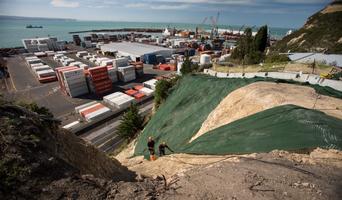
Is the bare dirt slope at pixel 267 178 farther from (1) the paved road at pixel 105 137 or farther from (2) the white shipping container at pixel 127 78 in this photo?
(2) the white shipping container at pixel 127 78

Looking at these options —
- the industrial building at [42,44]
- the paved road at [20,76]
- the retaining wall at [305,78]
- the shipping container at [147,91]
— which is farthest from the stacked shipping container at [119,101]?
the industrial building at [42,44]

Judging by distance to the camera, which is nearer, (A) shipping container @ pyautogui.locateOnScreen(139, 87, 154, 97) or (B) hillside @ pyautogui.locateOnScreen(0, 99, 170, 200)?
(B) hillside @ pyautogui.locateOnScreen(0, 99, 170, 200)

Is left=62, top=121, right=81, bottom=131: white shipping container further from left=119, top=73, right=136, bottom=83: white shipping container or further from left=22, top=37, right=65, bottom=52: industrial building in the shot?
left=22, top=37, right=65, bottom=52: industrial building

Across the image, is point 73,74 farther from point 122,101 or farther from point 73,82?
point 122,101

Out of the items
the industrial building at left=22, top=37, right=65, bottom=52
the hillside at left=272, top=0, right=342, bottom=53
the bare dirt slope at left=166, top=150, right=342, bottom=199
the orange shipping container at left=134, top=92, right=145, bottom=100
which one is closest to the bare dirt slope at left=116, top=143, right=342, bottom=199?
the bare dirt slope at left=166, top=150, right=342, bottom=199

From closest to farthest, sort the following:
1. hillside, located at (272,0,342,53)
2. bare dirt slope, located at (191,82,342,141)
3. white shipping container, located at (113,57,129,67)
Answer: bare dirt slope, located at (191,82,342,141) < hillside, located at (272,0,342,53) < white shipping container, located at (113,57,129,67)

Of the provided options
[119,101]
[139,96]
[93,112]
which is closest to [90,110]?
[93,112]

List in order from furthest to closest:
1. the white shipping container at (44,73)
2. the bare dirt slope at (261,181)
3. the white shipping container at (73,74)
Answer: the white shipping container at (44,73), the white shipping container at (73,74), the bare dirt slope at (261,181)
